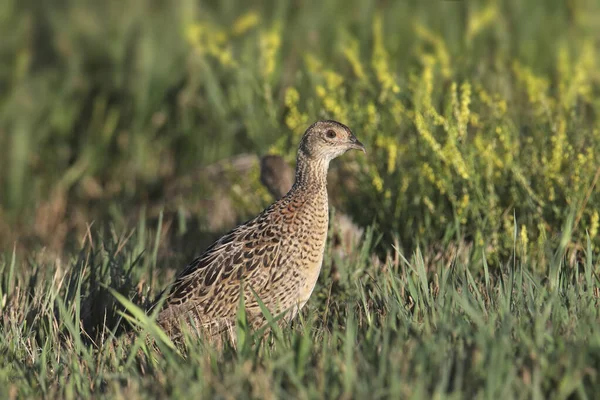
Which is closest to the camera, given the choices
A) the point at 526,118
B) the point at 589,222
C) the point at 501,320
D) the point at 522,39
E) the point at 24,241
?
the point at 501,320

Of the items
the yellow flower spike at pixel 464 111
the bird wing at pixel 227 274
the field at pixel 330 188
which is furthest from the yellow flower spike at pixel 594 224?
the bird wing at pixel 227 274

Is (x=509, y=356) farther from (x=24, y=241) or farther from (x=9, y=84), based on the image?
(x=9, y=84)

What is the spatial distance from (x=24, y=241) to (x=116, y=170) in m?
1.16

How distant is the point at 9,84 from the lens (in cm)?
875

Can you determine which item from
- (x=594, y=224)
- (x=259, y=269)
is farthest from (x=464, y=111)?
(x=259, y=269)

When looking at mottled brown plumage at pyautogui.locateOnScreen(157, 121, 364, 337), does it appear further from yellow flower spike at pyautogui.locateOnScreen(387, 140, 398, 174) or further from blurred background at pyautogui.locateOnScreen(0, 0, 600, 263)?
yellow flower spike at pyautogui.locateOnScreen(387, 140, 398, 174)

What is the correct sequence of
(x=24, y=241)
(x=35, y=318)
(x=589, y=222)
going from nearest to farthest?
(x=35, y=318) → (x=589, y=222) → (x=24, y=241)

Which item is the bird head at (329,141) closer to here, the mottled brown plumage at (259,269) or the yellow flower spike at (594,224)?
the mottled brown plumage at (259,269)

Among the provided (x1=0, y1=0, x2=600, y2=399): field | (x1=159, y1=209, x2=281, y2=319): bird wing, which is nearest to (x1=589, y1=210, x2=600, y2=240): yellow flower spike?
(x1=0, y1=0, x2=600, y2=399): field

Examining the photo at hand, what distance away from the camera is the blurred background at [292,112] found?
217 inches

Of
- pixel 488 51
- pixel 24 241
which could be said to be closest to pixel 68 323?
pixel 24 241

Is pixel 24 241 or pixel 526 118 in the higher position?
pixel 526 118

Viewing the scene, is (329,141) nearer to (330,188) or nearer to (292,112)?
(292,112)

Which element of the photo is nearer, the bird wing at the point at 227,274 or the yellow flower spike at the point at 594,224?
the bird wing at the point at 227,274
